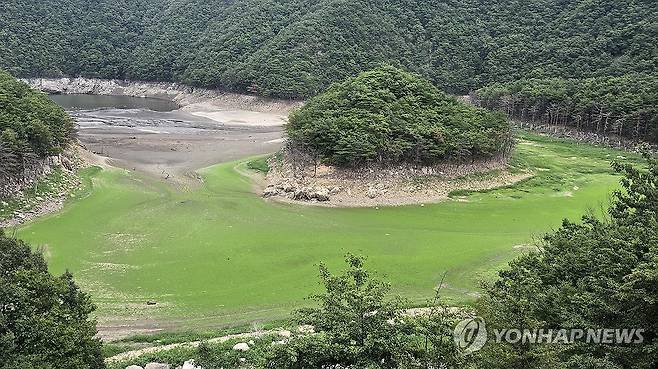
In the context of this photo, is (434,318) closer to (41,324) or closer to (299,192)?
(41,324)

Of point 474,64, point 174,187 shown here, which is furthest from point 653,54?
point 174,187

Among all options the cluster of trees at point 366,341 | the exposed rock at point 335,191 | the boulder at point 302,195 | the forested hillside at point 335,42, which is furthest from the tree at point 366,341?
the forested hillside at point 335,42

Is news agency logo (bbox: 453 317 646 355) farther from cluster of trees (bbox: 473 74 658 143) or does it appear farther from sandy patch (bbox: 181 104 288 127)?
sandy patch (bbox: 181 104 288 127)

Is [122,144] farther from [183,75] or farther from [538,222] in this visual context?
[183,75]

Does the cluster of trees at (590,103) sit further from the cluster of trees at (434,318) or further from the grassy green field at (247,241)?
the cluster of trees at (434,318)

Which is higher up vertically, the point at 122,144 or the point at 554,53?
the point at 554,53

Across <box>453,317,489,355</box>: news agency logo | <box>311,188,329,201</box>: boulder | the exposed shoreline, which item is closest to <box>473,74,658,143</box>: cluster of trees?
the exposed shoreline
